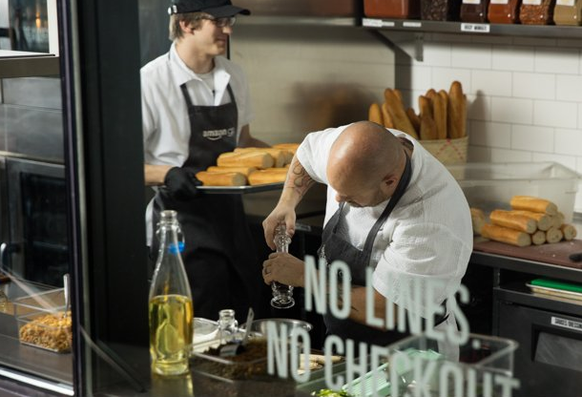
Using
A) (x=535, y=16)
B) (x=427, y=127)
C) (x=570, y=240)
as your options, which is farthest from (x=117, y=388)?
(x=535, y=16)

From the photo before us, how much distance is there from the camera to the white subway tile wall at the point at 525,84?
8.55ft

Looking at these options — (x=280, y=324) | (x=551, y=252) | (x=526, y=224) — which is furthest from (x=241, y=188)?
(x=551, y=252)

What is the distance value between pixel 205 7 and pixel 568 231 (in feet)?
2.56

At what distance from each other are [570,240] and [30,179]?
1.08m

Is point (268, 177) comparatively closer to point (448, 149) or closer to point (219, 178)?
point (219, 178)

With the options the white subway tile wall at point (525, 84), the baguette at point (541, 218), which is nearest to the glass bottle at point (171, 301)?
the baguette at point (541, 218)

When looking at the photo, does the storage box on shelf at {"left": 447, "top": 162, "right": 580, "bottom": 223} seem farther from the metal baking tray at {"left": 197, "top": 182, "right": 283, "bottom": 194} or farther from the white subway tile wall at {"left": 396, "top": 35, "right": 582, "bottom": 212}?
the metal baking tray at {"left": 197, "top": 182, "right": 283, "bottom": 194}

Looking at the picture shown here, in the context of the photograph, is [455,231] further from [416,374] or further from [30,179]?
[30,179]

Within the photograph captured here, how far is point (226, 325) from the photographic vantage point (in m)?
1.61

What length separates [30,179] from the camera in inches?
85.9

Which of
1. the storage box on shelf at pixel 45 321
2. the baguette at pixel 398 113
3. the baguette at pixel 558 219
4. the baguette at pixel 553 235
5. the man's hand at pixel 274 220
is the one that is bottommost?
the storage box on shelf at pixel 45 321

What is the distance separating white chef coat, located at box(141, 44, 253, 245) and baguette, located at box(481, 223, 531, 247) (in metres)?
0.46

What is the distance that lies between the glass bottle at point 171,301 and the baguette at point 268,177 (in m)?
0.15

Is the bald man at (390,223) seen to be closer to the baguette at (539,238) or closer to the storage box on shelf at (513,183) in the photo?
the storage box on shelf at (513,183)
